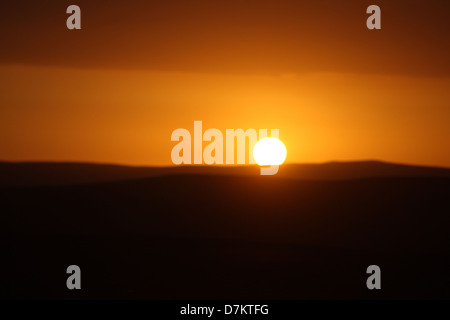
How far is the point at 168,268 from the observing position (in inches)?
373

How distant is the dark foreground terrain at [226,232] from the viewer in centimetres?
877

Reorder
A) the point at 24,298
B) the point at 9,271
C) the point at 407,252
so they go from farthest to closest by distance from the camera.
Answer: the point at 407,252, the point at 9,271, the point at 24,298

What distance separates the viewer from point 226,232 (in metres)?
10.9

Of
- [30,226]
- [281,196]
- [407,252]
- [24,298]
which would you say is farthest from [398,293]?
[30,226]

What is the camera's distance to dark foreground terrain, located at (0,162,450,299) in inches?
345

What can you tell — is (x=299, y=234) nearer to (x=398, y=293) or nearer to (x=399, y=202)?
(x=398, y=293)

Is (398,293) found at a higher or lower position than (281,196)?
lower

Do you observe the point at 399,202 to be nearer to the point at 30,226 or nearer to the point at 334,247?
the point at 334,247

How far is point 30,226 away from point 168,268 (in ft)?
11.9

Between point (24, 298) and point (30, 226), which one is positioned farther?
point (30, 226)

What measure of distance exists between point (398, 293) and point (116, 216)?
5908mm

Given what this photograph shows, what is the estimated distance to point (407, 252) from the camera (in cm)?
1040
